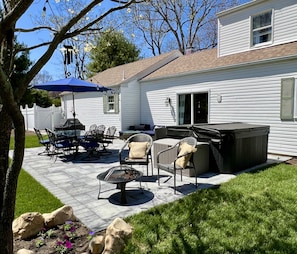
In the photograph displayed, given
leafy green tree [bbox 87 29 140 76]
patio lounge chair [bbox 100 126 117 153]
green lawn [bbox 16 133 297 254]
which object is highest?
leafy green tree [bbox 87 29 140 76]

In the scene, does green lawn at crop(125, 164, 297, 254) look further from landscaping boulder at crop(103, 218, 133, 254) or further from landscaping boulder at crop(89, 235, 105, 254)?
landscaping boulder at crop(89, 235, 105, 254)

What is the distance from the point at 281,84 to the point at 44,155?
29.0ft

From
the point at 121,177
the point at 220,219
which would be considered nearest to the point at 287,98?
the point at 220,219

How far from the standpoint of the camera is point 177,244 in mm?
3029

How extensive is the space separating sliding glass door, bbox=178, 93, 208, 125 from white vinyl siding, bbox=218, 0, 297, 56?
235 cm

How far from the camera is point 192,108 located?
11.7 m

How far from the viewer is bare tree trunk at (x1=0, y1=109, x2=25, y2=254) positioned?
2035 mm

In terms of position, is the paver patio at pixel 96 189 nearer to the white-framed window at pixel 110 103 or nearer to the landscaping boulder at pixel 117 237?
the landscaping boulder at pixel 117 237

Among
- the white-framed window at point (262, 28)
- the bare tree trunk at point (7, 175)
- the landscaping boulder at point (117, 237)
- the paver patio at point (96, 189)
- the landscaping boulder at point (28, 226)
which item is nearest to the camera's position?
the bare tree trunk at point (7, 175)

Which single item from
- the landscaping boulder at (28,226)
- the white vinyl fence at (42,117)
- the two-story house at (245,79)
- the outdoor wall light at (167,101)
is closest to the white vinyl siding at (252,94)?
the two-story house at (245,79)

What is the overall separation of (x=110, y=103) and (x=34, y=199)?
36.0 ft

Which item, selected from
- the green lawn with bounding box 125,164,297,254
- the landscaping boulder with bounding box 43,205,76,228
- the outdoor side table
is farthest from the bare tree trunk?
the outdoor side table

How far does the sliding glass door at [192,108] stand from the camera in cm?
1120

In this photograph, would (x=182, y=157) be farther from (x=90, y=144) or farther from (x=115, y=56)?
(x=115, y=56)
